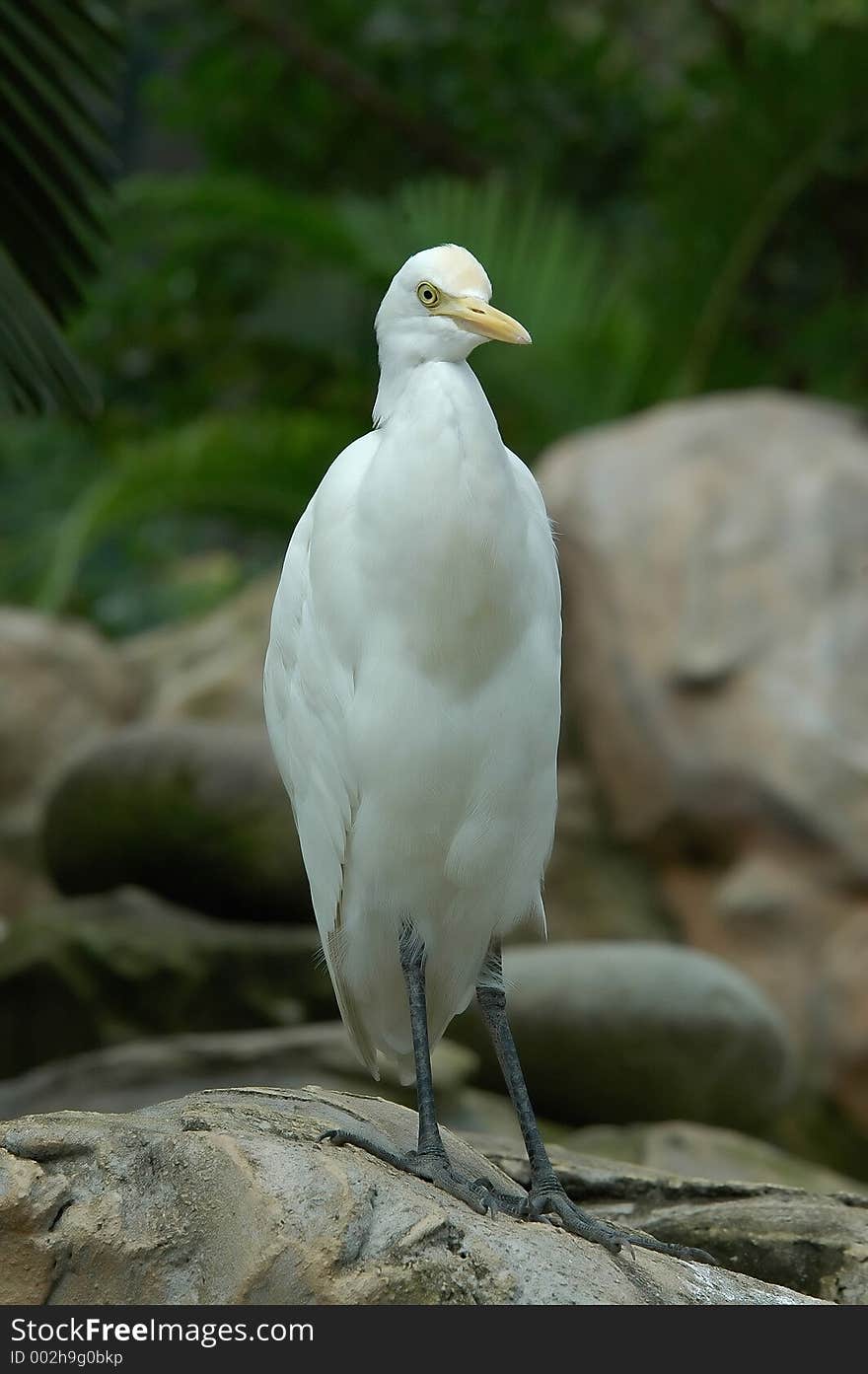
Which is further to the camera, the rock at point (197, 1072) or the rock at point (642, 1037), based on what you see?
the rock at point (642, 1037)

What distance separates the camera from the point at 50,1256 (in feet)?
7.59

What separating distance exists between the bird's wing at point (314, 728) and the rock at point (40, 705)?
533cm

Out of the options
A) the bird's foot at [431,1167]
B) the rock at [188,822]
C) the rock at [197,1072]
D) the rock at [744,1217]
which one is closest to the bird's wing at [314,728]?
the bird's foot at [431,1167]

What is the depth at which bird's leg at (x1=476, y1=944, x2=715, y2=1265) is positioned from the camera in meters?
2.83

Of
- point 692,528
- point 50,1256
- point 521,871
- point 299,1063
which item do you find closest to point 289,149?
point 692,528

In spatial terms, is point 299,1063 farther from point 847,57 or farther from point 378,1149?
point 847,57

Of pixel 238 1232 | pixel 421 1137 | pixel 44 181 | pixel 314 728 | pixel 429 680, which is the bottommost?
pixel 421 1137

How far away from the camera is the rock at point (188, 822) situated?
6.50 meters

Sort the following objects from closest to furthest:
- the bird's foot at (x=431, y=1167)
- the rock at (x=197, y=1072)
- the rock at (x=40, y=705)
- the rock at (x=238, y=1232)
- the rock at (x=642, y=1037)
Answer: the rock at (x=238, y=1232) → the bird's foot at (x=431, y=1167) → the rock at (x=197, y=1072) → the rock at (x=642, y=1037) → the rock at (x=40, y=705)

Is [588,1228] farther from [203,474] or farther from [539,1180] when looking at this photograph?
[203,474]

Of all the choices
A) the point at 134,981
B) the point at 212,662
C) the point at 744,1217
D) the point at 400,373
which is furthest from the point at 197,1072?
the point at 212,662

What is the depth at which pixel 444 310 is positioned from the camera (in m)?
3.01

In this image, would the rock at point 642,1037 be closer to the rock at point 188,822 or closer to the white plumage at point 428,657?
the rock at point 188,822

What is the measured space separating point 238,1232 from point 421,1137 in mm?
639
